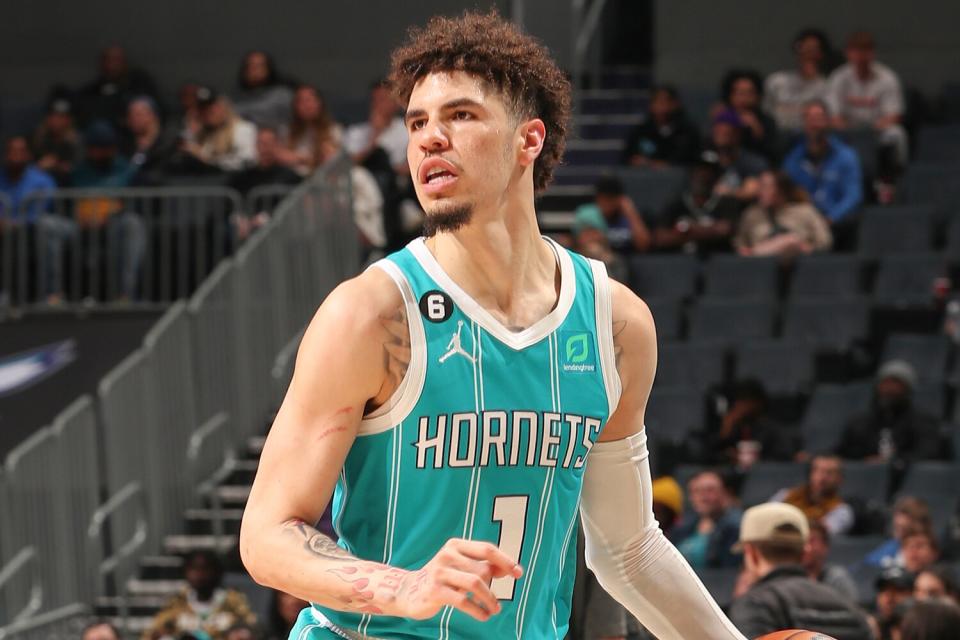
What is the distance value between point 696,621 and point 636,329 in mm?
625

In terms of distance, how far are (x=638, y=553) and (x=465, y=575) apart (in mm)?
1143

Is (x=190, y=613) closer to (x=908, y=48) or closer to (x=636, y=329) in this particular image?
(x=636, y=329)

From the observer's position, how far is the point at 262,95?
612 inches

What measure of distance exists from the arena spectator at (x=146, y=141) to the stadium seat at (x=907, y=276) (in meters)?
5.80

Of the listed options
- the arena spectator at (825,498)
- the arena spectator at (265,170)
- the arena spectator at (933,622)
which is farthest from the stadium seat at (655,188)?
the arena spectator at (933,622)

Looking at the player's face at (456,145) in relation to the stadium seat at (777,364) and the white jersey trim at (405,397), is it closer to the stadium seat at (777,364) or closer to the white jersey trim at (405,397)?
the white jersey trim at (405,397)

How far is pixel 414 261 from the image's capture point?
10.9 ft

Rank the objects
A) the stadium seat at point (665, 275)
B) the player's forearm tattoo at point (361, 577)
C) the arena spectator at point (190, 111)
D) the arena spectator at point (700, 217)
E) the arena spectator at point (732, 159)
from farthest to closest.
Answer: the arena spectator at point (190, 111), the arena spectator at point (732, 159), the arena spectator at point (700, 217), the stadium seat at point (665, 275), the player's forearm tattoo at point (361, 577)

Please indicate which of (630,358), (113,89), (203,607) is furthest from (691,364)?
(630,358)

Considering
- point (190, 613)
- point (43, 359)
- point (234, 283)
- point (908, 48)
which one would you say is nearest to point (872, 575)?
point (190, 613)

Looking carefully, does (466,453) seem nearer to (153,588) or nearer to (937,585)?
(937,585)

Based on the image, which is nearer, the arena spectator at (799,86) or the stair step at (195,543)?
the stair step at (195,543)

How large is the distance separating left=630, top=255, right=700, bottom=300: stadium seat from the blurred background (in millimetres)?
23

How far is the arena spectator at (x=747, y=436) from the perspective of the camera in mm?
11438
